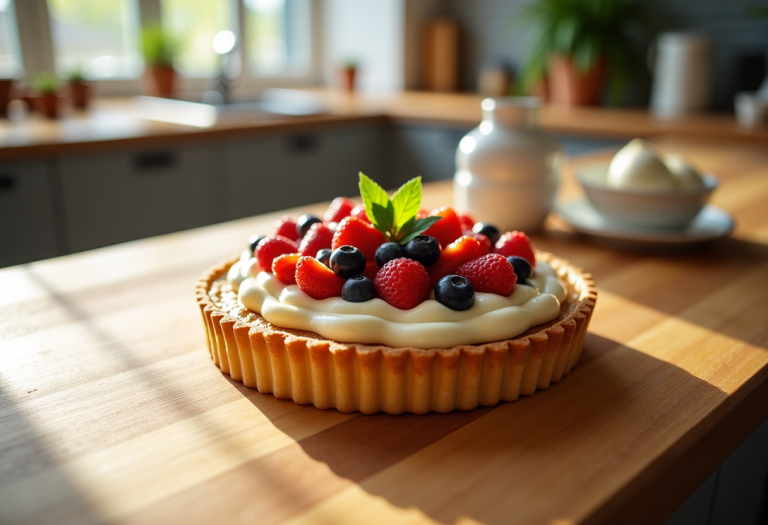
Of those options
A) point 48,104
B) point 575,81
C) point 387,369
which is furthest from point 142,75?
point 387,369

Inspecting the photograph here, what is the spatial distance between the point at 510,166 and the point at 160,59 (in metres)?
2.47

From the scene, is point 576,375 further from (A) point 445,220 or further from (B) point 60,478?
(B) point 60,478

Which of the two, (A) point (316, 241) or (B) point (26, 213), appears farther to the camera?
(B) point (26, 213)

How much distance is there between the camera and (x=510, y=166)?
1.32 metres

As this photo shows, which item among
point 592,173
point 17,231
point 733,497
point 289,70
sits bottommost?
point 733,497

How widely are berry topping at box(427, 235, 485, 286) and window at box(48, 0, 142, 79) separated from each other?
2759mm

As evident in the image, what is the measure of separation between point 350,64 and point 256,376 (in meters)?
3.50

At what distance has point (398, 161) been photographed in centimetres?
321

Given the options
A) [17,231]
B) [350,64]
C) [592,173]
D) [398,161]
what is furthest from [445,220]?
[350,64]

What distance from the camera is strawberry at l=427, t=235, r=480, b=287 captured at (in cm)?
80

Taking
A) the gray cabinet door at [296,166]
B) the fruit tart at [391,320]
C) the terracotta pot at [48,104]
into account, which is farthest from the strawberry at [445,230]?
the terracotta pot at [48,104]

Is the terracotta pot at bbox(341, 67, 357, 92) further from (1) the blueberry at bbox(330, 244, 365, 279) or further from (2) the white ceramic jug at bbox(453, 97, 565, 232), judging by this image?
(1) the blueberry at bbox(330, 244, 365, 279)

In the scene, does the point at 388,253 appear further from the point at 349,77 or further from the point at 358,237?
the point at 349,77

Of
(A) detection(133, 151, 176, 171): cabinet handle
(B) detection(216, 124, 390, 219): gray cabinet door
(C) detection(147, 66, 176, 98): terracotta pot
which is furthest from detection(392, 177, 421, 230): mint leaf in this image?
(C) detection(147, 66, 176, 98): terracotta pot
